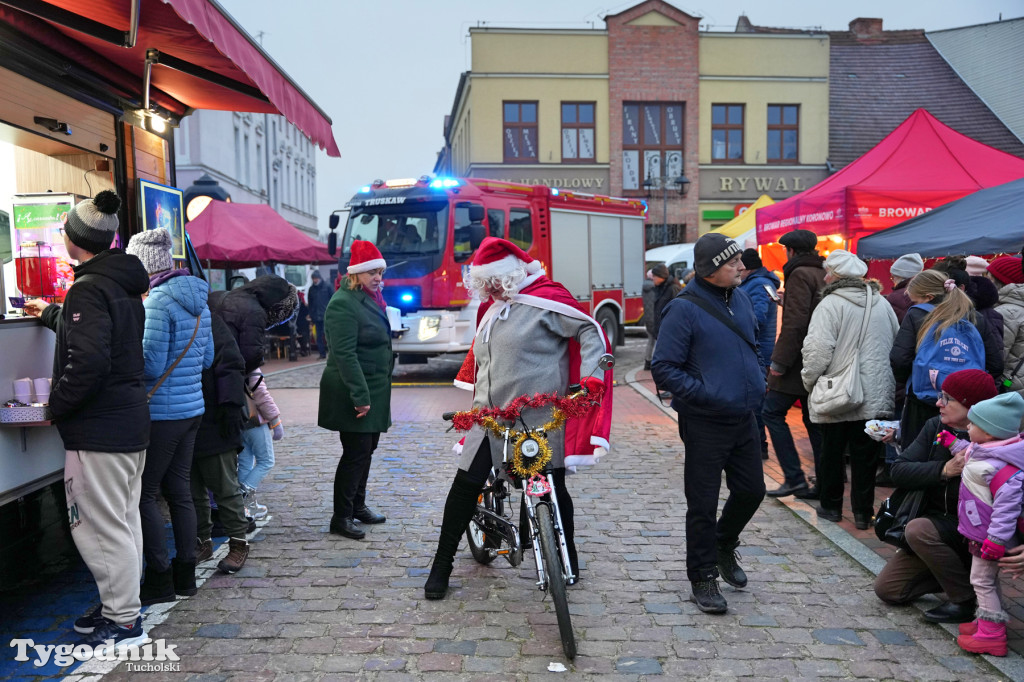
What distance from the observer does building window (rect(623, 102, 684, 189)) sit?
2984cm

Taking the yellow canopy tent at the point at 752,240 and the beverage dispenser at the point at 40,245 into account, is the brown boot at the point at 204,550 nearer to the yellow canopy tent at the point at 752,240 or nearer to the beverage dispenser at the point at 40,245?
the beverage dispenser at the point at 40,245

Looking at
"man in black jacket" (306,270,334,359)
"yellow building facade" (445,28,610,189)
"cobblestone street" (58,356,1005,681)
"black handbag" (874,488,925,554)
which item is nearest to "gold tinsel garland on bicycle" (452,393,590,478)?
"cobblestone street" (58,356,1005,681)

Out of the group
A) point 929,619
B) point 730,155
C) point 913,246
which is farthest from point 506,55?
point 929,619

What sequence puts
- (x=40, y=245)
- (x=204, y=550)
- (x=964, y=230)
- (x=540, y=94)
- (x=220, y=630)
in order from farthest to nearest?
(x=540, y=94) < (x=964, y=230) < (x=40, y=245) < (x=204, y=550) < (x=220, y=630)

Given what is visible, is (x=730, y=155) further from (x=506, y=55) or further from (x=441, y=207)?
(x=441, y=207)

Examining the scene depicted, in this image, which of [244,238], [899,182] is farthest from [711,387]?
[244,238]

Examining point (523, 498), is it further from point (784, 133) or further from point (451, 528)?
point (784, 133)

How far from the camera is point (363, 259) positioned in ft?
18.3

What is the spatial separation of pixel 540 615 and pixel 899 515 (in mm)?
1874

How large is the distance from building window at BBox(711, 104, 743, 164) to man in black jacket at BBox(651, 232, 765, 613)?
27205mm

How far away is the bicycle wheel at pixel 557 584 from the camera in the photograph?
384cm

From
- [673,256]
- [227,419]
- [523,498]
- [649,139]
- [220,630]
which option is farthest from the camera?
[649,139]

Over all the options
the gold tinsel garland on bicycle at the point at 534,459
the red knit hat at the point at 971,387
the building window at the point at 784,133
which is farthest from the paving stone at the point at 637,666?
the building window at the point at 784,133

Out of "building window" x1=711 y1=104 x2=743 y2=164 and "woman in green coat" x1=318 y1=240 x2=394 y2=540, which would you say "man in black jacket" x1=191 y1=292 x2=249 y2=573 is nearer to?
"woman in green coat" x1=318 y1=240 x2=394 y2=540
